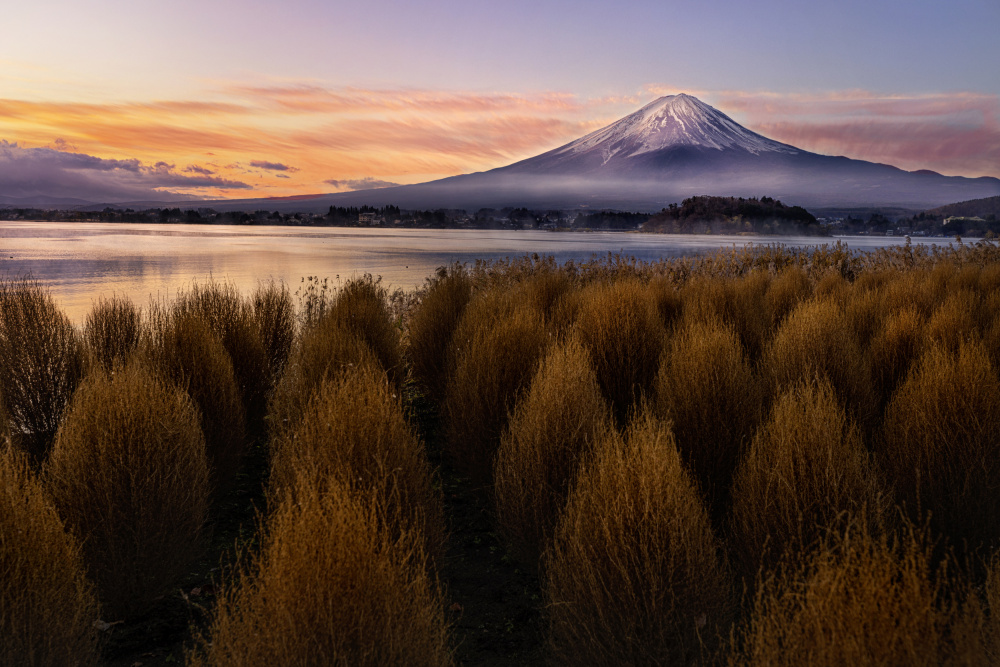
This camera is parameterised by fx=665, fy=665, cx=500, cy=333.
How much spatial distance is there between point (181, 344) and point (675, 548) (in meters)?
5.12

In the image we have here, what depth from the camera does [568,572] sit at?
330 centimetres

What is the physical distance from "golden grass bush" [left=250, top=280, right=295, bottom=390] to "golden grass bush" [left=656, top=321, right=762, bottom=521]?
5345mm

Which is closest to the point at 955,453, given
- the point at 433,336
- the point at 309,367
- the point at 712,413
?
the point at 712,413

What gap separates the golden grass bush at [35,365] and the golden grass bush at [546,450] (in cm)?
472

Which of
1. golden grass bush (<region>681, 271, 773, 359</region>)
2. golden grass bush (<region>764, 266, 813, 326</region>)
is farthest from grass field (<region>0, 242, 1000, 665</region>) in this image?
golden grass bush (<region>764, 266, 813, 326</region>)

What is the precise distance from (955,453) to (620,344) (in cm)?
303

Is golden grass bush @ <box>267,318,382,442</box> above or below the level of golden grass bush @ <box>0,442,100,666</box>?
above

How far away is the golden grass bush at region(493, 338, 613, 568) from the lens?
4.58m

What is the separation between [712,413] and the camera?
17.2ft

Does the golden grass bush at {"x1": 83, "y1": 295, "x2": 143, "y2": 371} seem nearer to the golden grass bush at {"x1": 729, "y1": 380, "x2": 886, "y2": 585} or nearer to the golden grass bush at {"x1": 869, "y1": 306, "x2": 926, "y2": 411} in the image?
the golden grass bush at {"x1": 729, "y1": 380, "x2": 886, "y2": 585}

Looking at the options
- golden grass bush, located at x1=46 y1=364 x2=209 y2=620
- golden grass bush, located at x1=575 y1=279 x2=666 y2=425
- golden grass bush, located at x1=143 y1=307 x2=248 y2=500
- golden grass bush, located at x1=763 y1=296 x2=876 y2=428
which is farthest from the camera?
golden grass bush, located at x1=575 y1=279 x2=666 y2=425

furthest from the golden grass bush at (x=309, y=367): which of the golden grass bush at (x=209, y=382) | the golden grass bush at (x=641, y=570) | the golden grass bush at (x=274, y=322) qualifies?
the golden grass bush at (x=641, y=570)

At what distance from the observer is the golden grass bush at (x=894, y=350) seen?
7438 mm

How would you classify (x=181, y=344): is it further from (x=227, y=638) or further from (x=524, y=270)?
(x=524, y=270)
